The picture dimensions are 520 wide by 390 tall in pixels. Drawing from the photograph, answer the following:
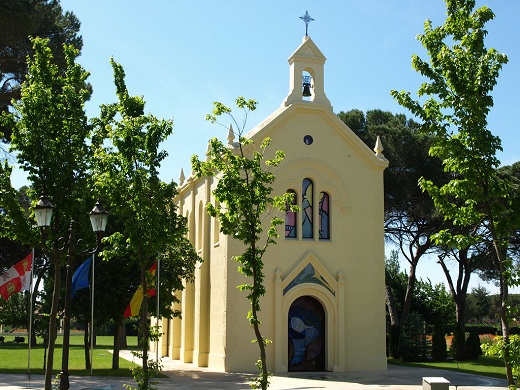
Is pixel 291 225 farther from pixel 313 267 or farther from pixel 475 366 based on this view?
pixel 475 366

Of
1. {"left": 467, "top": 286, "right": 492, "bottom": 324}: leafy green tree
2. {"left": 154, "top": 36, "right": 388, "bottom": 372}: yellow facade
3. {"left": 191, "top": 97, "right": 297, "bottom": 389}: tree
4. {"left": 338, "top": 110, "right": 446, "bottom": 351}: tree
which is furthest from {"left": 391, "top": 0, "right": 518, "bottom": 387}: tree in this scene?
{"left": 467, "top": 286, "right": 492, "bottom": 324}: leafy green tree

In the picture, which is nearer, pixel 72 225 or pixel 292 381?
pixel 72 225

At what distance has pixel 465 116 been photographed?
1358cm

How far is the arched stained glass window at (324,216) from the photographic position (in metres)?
30.0

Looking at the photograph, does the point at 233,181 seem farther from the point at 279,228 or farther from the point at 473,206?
the point at 279,228

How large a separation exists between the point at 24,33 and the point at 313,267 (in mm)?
15854

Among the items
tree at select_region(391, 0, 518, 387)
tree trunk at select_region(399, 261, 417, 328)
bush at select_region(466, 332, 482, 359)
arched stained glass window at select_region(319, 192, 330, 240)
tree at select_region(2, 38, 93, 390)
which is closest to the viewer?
tree at select_region(391, 0, 518, 387)

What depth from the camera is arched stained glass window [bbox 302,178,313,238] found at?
29703 mm

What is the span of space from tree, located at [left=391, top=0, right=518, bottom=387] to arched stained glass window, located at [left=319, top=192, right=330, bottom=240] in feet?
52.9

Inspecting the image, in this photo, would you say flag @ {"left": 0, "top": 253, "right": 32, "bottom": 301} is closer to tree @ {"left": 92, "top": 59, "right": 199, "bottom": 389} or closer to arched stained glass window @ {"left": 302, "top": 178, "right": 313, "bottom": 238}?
tree @ {"left": 92, "top": 59, "right": 199, "bottom": 389}

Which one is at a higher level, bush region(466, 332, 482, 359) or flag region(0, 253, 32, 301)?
flag region(0, 253, 32, 301)

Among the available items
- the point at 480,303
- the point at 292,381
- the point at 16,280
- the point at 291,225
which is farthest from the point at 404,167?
the point at 480,303

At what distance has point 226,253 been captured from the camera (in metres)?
28.4

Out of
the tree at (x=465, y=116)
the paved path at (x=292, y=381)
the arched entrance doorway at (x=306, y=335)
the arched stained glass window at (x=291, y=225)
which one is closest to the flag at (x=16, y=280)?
the paved path at (x=292, y=381)
